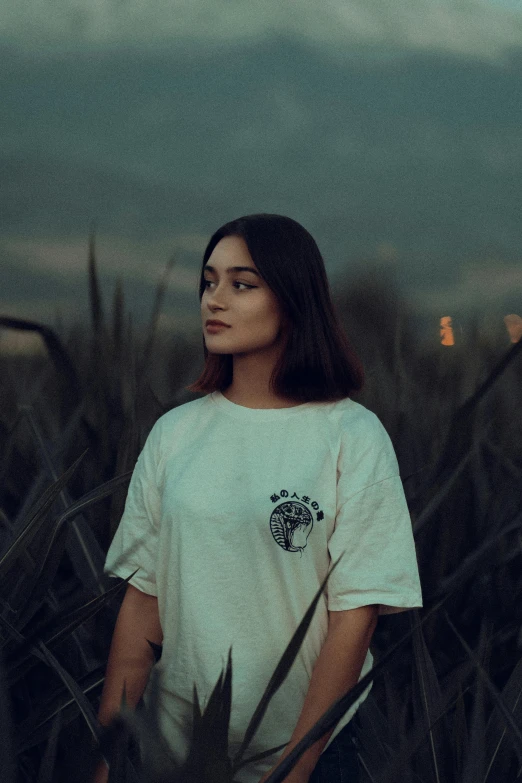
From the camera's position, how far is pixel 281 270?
95 cm

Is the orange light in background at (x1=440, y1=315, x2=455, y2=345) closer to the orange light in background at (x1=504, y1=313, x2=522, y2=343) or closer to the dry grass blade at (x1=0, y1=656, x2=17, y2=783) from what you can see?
the orange light in background at (x1=504, y1=313, x2=522, y2=343)

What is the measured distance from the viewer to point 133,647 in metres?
0.97

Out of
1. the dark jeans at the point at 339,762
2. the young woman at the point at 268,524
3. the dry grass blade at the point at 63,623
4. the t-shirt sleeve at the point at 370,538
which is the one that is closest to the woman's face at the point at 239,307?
the young woman at the point at 268,524

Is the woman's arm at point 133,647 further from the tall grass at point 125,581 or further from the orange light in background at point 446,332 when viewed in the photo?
the orange light in background at point 446,332

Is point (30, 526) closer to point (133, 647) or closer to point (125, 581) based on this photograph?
point (125, 581)

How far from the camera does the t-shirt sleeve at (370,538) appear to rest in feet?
2.81

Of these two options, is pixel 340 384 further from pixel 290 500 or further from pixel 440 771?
pixel 440 771

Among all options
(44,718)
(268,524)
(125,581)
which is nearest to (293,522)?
(268,524)

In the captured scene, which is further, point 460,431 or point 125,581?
point 460,431

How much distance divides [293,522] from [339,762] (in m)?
0.25

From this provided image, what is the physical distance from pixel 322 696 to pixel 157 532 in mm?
268

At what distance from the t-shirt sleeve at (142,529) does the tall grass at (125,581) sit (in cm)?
3

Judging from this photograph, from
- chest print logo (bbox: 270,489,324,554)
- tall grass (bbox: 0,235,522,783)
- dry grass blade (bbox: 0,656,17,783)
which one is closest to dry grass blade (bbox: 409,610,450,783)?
tall grass (bbox: 0,235,522,783)

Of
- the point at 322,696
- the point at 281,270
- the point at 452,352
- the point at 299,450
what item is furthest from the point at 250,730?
the point at 452,352
